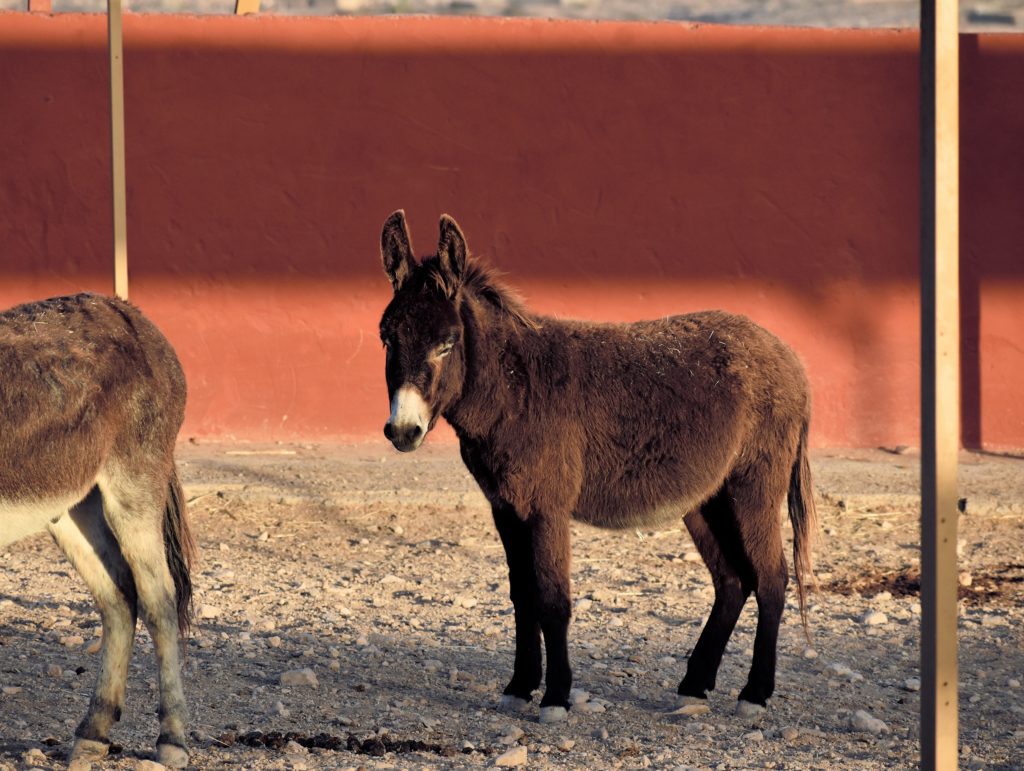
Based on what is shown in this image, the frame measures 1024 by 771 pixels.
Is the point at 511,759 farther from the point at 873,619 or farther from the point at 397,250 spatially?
the point at 873,619

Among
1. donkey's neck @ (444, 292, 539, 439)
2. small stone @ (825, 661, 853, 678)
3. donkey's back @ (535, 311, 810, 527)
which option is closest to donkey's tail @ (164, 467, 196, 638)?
donkey's neck @ (444, 292, 539, 439)

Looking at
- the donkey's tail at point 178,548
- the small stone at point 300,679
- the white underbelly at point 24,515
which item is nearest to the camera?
the white underbelly at point 24,515

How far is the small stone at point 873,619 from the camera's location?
20.8 feet

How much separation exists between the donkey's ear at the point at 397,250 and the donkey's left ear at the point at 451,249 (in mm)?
133

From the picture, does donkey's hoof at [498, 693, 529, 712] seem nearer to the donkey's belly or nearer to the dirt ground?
the dirt ground

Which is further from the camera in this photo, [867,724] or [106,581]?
[867,724]

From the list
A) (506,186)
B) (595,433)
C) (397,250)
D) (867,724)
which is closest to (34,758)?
(397,250)

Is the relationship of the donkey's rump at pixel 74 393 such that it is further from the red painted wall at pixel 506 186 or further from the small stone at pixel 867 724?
the red painted wall at pixel 506 186

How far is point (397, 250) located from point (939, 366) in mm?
2223

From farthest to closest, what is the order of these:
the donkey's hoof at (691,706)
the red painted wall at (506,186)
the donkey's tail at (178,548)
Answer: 1. the red painted wall at (506,186)
2. the donkey's hoof at (691,706)
3. the donkey's tail at (178,548)

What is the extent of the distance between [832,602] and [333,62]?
17.0 feet

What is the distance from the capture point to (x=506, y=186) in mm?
9883

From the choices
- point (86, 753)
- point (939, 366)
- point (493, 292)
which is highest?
point (493, 292)

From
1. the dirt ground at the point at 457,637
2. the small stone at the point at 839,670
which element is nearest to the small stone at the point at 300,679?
the dirt ground at the point at 457,637
